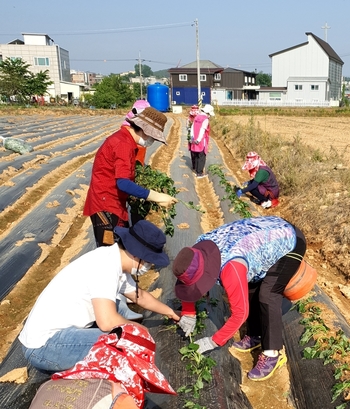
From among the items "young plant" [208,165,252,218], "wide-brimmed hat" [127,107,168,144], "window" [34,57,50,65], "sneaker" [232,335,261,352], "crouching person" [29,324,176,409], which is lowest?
"sneaker" [232,335,261,352]

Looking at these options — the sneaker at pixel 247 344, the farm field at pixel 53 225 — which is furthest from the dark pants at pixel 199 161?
the sneaker at pixel 247 344

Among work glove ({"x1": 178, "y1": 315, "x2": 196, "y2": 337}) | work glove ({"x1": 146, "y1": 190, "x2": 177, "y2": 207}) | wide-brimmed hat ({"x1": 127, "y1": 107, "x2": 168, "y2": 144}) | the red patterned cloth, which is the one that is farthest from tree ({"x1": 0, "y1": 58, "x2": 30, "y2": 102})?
the red patterned cloth

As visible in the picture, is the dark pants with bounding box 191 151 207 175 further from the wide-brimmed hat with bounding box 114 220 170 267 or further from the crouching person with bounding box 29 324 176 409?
the crouching person with bounding box 29 324 176 409

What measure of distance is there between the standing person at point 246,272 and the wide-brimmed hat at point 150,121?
0.94 meters

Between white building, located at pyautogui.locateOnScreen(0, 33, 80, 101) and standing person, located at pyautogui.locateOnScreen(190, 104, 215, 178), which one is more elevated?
white building, located at pyautogui.locateOnScreen(0, 33, 80, 101)

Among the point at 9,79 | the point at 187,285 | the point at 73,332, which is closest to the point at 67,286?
the point at 73,332

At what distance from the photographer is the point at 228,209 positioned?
6543 millimetres

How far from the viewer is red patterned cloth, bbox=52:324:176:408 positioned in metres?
1.72

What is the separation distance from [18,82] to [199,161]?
28758mm

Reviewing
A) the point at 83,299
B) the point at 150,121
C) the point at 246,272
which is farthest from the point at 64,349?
the point at 150,121

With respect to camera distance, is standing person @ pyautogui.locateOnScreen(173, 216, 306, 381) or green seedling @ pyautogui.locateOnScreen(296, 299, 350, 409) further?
green seedling @ pyautogui.locateOnScreen(296, 299, 350, 409)

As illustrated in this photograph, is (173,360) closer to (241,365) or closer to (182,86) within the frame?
(241,365)

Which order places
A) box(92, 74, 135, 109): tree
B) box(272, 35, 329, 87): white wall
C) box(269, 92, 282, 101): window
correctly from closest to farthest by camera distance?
box(92, 74, 135, 109): tree → box(272, 35, 329, 87): white wall → box(269, 92, 282, 101): window

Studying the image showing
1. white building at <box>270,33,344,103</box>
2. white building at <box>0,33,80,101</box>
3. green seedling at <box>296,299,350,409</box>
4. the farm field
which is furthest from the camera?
white building at <box>0,33,80,101</box>
